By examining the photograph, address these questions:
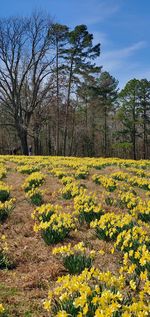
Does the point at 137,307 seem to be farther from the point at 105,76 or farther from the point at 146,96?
the point at 105,76

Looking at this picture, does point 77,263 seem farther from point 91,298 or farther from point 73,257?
point 91,298

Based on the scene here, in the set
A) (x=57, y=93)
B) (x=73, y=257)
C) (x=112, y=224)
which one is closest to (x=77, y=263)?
(x=73, y=257)

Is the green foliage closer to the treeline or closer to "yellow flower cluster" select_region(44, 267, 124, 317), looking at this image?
"yellow flower cluster" select_region(44, 267, 124, 317)

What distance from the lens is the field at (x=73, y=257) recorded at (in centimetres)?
335

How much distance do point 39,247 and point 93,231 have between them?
1058 millimetres

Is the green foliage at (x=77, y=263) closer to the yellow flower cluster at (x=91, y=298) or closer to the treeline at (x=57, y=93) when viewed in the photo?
the yellow flower cluster at (x=91, y=298)

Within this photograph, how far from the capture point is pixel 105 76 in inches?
2100

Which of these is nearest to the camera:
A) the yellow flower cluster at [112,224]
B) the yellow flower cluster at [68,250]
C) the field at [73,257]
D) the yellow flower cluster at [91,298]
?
the yellow flower cluster at [91,298]

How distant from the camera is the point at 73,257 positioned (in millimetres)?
4609

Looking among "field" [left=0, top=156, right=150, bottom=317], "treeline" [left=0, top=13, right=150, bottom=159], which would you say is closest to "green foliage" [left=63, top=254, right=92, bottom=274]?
"field" [left=0, top=156, right=150, bottom=317]

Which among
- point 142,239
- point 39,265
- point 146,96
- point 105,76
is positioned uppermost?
point 105,76

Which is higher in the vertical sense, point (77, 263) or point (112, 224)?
point (112, 224)

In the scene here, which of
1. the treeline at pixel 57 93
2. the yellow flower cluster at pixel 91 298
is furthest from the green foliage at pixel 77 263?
the treeline at pixel 57 93

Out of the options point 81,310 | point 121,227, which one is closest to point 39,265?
point 121,227
